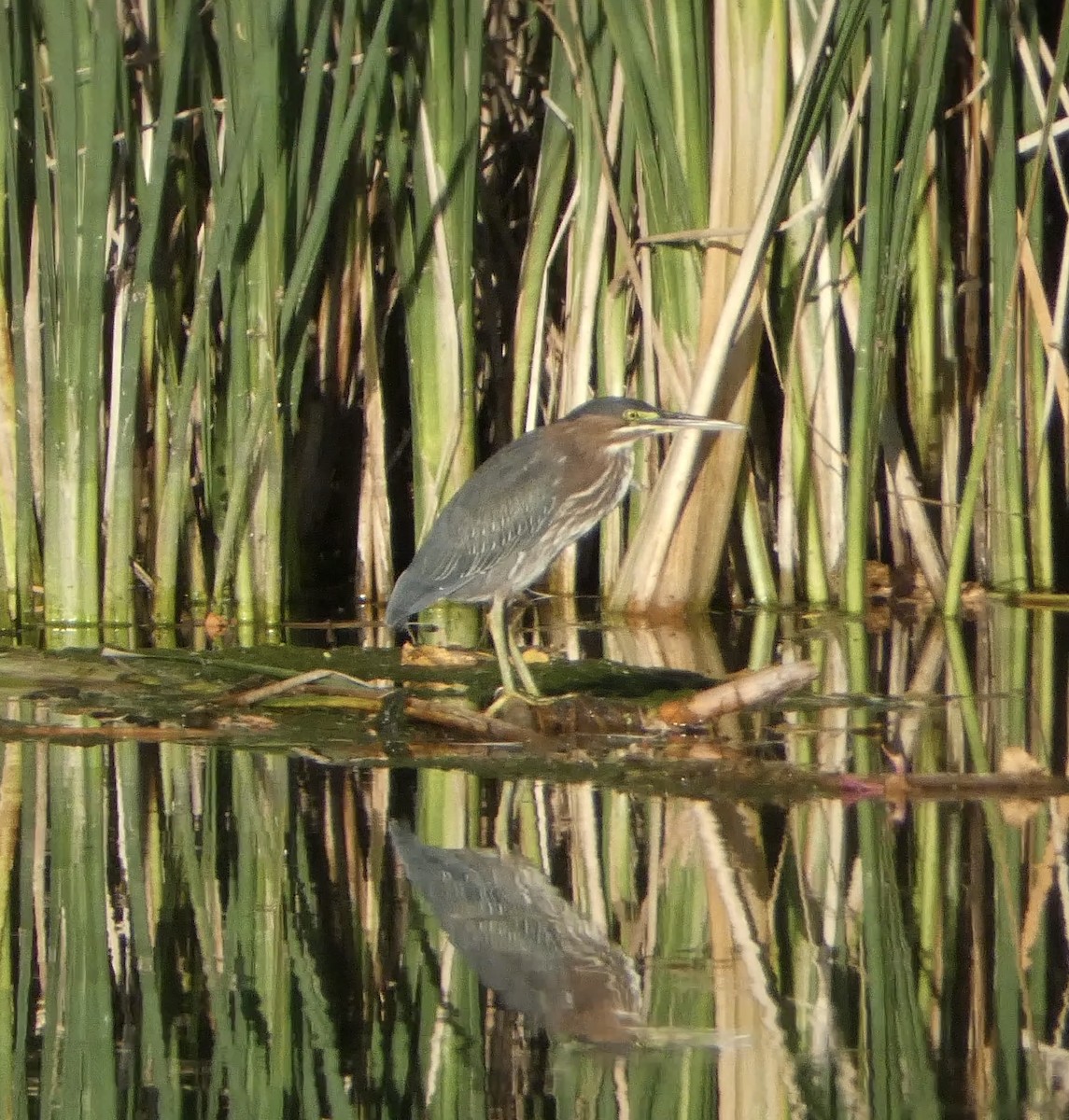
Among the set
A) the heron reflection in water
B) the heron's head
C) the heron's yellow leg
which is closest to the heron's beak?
the heron's head

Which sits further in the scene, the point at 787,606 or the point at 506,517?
the point at 787,606

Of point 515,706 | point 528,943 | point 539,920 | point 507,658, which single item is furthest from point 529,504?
point 528,943

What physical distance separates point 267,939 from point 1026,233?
16.6 ft

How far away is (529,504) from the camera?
22.7 ft

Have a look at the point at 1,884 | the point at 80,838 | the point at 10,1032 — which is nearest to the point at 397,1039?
the point at 10,1032

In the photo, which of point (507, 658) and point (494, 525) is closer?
point (507, 658)

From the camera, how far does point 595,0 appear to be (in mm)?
7562

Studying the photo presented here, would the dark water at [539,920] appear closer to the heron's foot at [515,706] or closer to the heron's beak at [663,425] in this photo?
the heron's foot at [515,706]

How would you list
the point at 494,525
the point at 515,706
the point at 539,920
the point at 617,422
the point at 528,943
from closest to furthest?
1. the point at 528,943
2. the point at 539,920
3. the point at 515,706
4. the point at 494,525
5. the point at 617,422

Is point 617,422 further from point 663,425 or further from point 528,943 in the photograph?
point 528,943

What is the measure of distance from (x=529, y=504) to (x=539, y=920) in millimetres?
3254

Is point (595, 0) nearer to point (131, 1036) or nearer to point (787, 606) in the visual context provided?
point (787, 606)

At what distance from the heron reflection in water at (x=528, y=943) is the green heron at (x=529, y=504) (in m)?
2.57

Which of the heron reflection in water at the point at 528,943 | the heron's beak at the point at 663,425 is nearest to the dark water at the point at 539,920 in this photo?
the heron reflection in water at the point at 528,943
